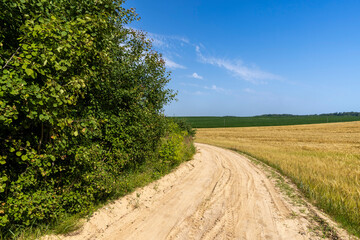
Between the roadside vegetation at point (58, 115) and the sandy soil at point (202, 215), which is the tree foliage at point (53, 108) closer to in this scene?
the roadside vegetation at point (58, 115)

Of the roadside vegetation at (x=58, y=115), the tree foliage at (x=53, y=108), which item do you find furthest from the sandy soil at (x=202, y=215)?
the tree foliage at (x=53, y=108)

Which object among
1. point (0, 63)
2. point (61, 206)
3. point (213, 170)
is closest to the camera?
point (0, 63)

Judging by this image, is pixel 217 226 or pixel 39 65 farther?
pixel 217 226

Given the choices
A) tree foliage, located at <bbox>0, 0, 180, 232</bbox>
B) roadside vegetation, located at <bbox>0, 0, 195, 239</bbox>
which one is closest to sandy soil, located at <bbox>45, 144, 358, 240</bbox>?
roadside vegetation, located at <bbox>0, 0, 195, 239</bbox>

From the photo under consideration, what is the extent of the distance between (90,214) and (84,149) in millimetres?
1895

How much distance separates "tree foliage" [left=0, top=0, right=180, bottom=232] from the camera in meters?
3.26

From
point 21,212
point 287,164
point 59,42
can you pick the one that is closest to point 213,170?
point 287,164

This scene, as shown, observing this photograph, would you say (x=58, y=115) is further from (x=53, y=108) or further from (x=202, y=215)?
(x=202, y=215)

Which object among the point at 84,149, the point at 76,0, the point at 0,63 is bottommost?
the point at 84,149

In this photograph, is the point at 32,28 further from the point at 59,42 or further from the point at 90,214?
the point at 90,214

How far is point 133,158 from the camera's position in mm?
7762

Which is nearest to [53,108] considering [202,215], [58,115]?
[58,115]

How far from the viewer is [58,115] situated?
380 centimetres

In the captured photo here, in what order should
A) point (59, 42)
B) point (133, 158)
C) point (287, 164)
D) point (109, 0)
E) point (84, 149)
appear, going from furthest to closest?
point (287, 164) < point (133, 158) < point (109, 0) < point (84, 149) < point (59, 42)
